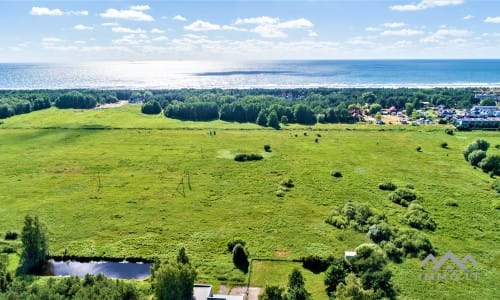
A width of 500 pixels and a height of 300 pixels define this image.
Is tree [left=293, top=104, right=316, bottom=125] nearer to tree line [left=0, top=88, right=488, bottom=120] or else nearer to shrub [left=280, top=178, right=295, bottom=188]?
tree line [left=0, top=88, right=488, bottom=120]

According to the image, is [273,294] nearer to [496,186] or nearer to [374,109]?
[496,186]

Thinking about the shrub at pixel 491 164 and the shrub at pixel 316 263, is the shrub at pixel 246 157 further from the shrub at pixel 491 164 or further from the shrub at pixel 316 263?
the shrub at pixel 491 164

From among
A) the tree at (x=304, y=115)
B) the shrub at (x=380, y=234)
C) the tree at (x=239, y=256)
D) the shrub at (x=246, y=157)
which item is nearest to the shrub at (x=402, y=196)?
the shrub at (x=380, y=234)

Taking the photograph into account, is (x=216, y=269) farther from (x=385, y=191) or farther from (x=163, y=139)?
(x=163, y=139)

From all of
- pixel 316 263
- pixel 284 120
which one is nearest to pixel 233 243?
pixel 316 263

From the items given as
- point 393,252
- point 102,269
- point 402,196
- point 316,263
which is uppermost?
point 402,196

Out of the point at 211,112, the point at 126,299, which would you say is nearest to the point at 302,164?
the point at 126,299
